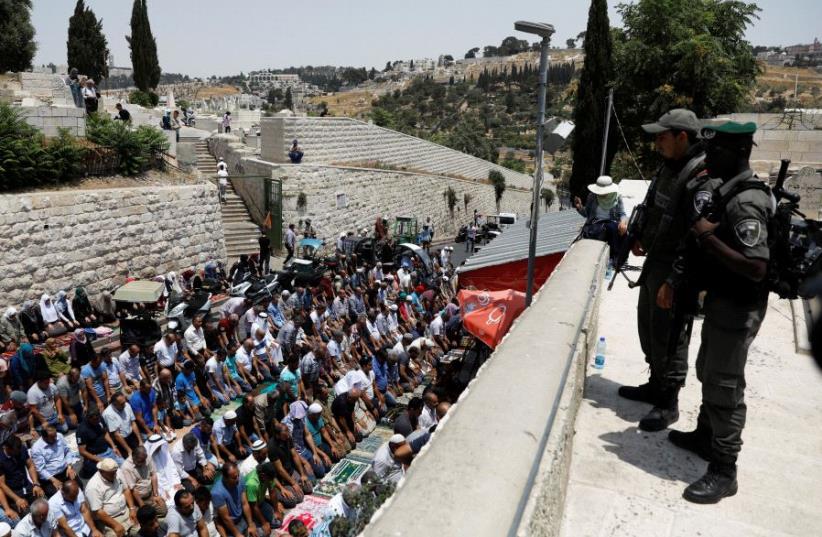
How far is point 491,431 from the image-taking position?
2412 mm

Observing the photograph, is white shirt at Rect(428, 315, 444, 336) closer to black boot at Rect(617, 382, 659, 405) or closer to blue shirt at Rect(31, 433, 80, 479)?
blue shirt at Rect(31, 433, 80, 479)

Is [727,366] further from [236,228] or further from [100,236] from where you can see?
[236,228]

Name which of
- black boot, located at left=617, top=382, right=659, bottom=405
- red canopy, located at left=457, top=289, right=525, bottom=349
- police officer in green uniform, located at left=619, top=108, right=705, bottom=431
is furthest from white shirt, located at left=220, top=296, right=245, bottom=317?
police officer in green uniform, located at left=619, top=108, right=705, bottom=431

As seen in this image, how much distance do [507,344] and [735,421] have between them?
1177 millimetres

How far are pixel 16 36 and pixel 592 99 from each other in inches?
915

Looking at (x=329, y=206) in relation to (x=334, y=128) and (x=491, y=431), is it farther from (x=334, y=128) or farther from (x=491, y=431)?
(x=491, y=431)

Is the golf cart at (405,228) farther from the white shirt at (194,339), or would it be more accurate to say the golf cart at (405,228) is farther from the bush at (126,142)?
the white shirt at (194,339)

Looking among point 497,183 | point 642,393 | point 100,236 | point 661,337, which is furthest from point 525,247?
point 497,183

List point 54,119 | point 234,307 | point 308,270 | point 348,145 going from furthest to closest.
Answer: point 348,145
point 308,270
point 54,119
point 234,307

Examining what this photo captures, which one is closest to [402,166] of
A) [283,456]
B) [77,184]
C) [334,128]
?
[334,128]

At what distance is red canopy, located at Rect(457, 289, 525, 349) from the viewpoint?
6387mm

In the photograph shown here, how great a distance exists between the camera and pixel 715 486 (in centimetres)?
285

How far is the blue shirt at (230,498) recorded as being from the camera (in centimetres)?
616

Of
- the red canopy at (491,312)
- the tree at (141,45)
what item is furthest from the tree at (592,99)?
the tree at (141,45)
